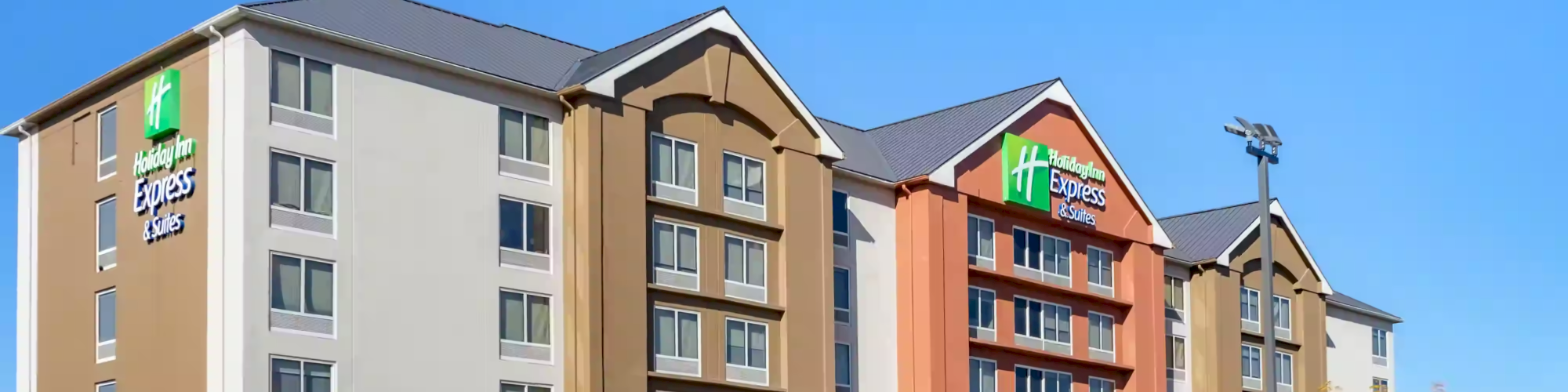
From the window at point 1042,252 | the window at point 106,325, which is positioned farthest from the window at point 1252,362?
the window at point 106,325

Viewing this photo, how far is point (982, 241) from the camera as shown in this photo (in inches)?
2132

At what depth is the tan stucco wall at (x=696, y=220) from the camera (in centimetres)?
4138

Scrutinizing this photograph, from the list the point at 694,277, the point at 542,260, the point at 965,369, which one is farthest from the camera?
the point at 965,369

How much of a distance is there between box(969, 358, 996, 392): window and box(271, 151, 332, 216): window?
21650 mm

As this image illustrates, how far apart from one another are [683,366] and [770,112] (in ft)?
24.2

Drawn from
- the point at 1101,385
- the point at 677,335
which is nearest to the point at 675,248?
the point at 677,335

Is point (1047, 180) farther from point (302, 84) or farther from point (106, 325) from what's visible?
point (106, 325)

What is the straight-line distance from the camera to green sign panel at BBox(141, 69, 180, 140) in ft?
125

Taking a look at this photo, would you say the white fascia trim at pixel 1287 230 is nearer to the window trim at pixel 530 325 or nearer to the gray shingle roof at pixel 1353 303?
the gray shingle roof at pixel 1353 303

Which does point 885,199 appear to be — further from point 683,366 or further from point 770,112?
point 683,366

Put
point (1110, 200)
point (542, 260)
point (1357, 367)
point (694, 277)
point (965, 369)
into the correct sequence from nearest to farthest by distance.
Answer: point (542, 260)
point (694, 277)
point (965, 369)
point (1110, 200)
point (1357, 367)

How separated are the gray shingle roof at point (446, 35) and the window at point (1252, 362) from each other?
30.7 m

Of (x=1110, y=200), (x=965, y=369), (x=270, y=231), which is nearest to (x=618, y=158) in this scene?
(x=270, y=231)

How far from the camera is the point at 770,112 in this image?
47094 millimetres
